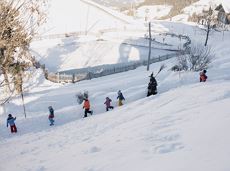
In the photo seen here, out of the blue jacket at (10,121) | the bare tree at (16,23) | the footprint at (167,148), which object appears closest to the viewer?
the footprint at (167,148)

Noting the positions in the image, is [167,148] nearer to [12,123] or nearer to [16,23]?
[16,23]

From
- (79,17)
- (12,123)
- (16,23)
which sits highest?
(79,17)

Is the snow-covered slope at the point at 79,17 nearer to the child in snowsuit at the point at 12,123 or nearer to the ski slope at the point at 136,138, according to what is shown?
the ski slope at the point at 136,138

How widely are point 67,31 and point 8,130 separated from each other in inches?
1815

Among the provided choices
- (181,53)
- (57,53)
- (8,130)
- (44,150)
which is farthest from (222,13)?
(44,150)

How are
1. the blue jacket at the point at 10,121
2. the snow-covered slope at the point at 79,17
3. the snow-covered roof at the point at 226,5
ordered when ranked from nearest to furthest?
the blue jacket at the point at 10,121 < the snow-covered slope at the point at 79,17 < the snow-covered roof at the point at 226,5

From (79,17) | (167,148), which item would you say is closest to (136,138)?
(167,148)

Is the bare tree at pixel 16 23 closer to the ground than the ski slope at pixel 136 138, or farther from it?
farther from it

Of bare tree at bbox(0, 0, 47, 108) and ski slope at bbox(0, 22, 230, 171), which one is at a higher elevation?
bare tree at bbox(0, 0, 47, 108)

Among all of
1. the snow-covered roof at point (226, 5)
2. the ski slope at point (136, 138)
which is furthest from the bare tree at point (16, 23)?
the snow-covered roof at point (226, 5)

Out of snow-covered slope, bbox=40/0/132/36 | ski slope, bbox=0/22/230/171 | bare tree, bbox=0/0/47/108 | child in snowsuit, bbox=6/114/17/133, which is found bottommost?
child in snowsuit, bbox=6/114/17/133

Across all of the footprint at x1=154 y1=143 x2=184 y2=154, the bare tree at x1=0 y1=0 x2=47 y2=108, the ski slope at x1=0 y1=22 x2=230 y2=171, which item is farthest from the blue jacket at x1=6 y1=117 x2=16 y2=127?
the footprint at x1=154 y1=143 x2=184 y2=154

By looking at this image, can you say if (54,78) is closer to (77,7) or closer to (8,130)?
(8,130)

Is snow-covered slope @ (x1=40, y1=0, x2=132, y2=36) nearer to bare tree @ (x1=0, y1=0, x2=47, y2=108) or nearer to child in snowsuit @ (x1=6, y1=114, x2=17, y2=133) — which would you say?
child in snowsuit @ (x1=6, y1=114, x2=17, y2=133)
